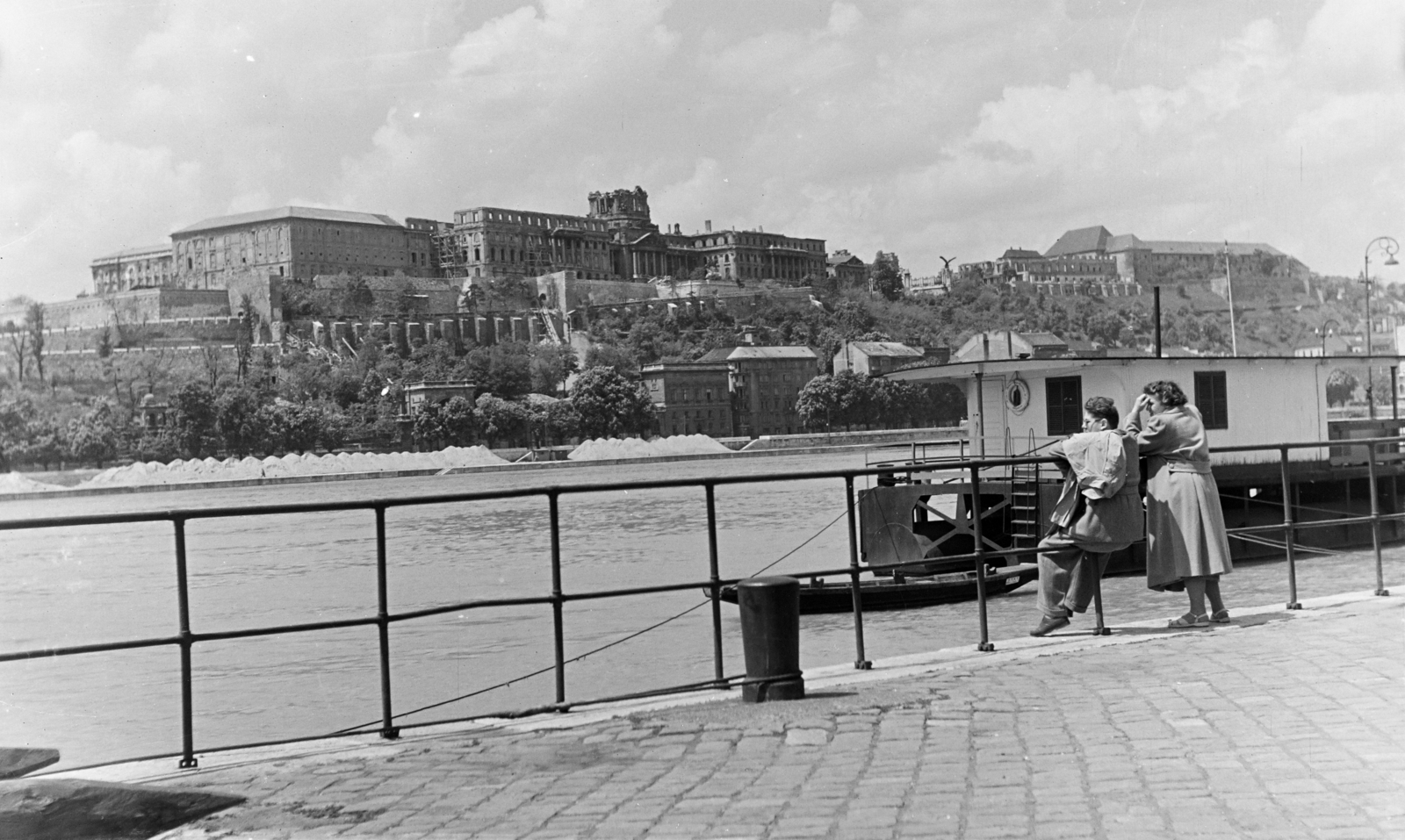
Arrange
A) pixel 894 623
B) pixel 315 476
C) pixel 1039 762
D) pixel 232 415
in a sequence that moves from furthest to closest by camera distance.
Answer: pixel 232 415, pixel 315 476, pixel 894 623, pixel 1039 762

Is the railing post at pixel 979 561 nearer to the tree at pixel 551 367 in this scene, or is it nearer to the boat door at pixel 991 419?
the boat door at pixel 991 419

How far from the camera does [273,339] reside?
135 meters

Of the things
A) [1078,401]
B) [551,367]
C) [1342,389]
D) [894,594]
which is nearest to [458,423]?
[551,367]

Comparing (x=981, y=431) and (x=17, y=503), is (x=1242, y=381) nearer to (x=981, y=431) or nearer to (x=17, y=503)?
(x=981, y=431)

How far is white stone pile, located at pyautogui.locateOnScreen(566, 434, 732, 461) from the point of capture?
10344 centimetres

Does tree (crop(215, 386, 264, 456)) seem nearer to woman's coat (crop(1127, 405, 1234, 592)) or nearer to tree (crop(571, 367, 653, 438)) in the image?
tree (crop(571, 367, 653, 438))

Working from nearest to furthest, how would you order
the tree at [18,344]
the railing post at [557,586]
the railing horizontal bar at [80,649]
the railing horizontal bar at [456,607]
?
the railing horizontal bar at [80,649] → the railing horizontal bar at [456,607] → the railing post at [557,586] → the tree at [18,344]

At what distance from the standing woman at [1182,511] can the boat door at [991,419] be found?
1487 centimetres

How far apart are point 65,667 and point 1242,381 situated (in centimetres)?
2031

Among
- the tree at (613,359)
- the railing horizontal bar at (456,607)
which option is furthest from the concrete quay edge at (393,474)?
the railing horizontal bar at (456,607)

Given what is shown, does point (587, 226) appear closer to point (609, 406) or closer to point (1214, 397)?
point (609, 406)

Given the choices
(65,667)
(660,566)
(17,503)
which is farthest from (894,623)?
(17,503)

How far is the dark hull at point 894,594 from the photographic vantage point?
17.2 metres

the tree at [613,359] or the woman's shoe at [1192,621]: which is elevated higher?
the tree at [613,359]
